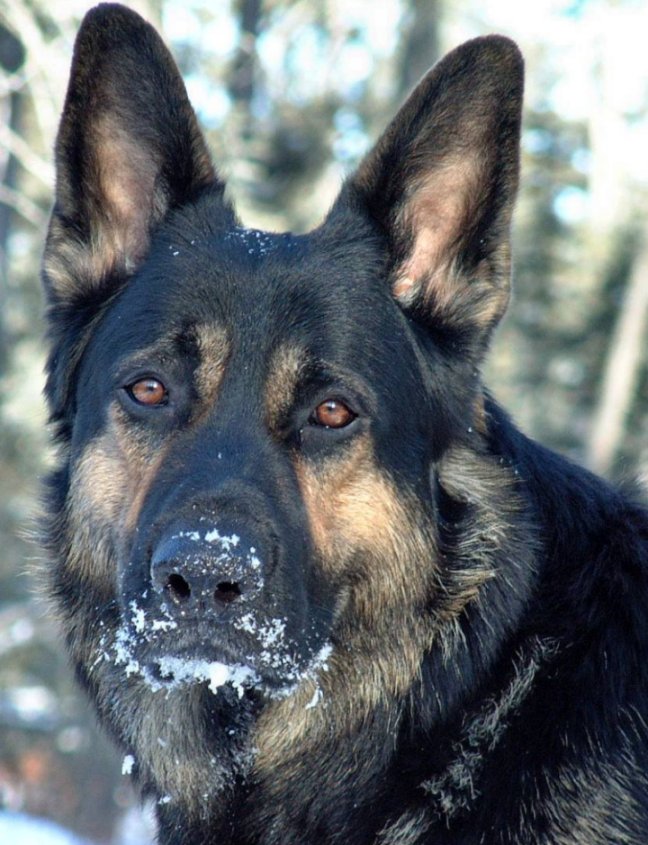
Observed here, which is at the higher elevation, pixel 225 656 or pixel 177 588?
pixel 177 588

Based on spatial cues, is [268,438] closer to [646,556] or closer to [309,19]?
[646,556]

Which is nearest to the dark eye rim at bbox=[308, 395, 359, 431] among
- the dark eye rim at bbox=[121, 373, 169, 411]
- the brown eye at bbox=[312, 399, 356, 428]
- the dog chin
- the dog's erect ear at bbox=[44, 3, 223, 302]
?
the brown eye at bbox=[312, 399, 356, 428]

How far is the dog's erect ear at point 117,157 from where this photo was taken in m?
4.04

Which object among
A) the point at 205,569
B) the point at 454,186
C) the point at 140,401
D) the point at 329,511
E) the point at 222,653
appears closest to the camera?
the point at 205,569

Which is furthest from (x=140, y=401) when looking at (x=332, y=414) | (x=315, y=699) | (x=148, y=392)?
(x=315, y=699)

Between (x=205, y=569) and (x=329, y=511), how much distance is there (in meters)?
0.70

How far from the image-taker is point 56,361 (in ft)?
14.1

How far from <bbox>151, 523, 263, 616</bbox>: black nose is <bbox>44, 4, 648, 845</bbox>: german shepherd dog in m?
0.01

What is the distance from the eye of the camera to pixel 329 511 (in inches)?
148

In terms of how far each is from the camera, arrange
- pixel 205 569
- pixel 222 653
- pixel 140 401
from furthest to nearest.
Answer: pixel 140 401 < pixel 222 653 < pixel 205 569

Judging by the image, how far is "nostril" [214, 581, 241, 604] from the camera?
3.23m

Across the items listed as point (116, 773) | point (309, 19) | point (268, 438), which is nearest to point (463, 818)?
point (268, 438)

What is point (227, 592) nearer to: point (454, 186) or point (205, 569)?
point (205, 569)

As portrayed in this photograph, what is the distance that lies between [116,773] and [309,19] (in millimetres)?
20235
